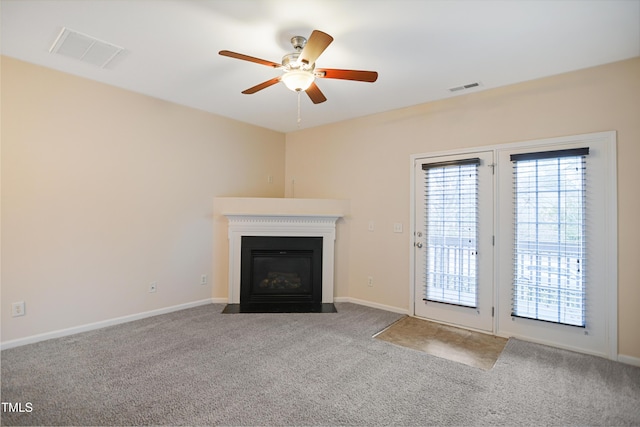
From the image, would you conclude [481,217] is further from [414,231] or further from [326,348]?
[326,348]

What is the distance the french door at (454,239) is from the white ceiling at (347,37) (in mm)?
932

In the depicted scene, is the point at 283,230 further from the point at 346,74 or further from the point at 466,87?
the point at 466,87

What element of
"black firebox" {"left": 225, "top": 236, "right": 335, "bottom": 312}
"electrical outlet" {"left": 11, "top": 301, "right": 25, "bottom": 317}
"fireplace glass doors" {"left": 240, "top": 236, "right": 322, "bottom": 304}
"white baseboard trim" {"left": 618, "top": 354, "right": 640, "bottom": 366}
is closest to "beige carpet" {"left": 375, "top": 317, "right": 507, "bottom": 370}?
"white baseboard trim" {"left": 618, "top": 354, "right": 640, "bottom": 366}

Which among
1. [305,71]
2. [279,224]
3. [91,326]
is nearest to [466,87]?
[305,71]

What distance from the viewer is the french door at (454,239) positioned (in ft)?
11.5

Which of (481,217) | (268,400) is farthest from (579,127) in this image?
(268,400)

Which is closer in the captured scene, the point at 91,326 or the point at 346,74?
the point at 346,74

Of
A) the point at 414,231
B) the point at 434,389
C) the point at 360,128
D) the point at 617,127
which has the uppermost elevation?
the point at 360,128

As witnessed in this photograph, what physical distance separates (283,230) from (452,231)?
2236mm

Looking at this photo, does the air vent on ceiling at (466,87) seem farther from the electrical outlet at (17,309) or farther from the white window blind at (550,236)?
the electrical outlet at (17,309)

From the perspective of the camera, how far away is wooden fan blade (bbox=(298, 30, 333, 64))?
6.52 feet

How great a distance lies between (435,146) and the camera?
3.87 m

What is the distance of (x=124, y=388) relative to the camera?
2.28 meters

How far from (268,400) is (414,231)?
103 inches
